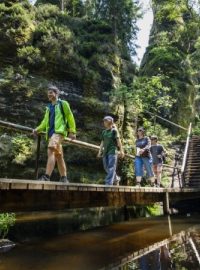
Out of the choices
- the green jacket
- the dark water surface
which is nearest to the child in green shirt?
the dark water surface

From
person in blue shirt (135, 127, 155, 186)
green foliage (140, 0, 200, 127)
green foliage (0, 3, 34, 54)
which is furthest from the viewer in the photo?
green foliage (140, 0, 200, 127)

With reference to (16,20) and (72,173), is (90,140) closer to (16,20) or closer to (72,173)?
(72,173)

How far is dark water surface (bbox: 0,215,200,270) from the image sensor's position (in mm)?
4773

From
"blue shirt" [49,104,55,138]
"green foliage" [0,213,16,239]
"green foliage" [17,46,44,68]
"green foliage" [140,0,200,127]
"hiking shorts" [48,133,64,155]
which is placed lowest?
"green foliage" [0,213,16,239]

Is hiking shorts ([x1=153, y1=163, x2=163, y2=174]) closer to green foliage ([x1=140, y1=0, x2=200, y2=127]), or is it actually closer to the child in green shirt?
the child in green shirt

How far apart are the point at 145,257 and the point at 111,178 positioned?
12.4ft

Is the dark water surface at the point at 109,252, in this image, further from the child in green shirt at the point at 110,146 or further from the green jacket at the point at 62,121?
the green jacket at the point at 62,121

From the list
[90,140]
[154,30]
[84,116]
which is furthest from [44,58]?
[154,30]

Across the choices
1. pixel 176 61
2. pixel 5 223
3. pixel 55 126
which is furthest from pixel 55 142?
pixel 176 61

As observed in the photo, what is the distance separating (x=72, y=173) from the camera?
43.4 ft

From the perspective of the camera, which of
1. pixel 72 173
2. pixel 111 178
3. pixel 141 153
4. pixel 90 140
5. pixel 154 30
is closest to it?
pixel 111 178

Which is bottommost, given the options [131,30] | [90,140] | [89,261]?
[89,261]

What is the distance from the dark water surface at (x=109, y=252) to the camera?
4773mm

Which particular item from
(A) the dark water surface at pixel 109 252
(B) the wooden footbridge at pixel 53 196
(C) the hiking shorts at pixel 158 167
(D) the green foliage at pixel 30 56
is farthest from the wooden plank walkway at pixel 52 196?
(D) the green foliage at pixel 30 56
